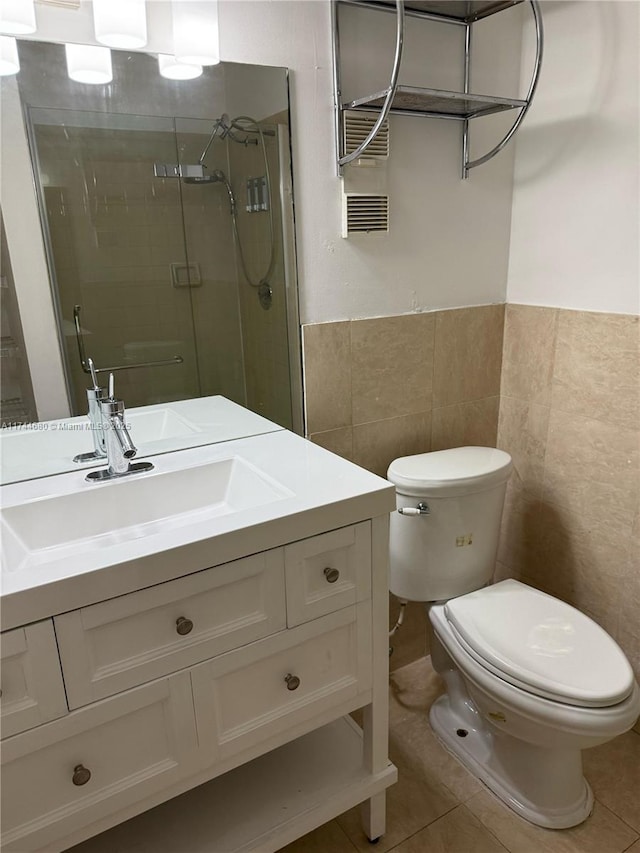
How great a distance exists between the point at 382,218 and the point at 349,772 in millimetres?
1333

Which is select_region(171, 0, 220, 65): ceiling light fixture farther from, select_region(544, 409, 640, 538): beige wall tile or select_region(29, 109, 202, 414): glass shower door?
select_region(544, 409, 640, 538): beige wall tile

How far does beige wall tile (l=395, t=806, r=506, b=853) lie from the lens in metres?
1.44

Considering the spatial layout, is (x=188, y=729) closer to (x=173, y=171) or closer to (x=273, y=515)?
(x=273, y=515)

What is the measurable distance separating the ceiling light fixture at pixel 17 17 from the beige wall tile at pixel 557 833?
6.42 feet

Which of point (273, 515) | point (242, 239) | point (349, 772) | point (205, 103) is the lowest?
point (349, 772)

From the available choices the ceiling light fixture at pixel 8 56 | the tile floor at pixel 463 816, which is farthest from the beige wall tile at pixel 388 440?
the ceiling light fixture at pixel 8 56

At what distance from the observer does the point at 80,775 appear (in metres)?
1.01

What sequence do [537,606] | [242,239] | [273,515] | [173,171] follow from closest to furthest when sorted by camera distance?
[273,515] < [173,171] < [242,239] < [537,606]

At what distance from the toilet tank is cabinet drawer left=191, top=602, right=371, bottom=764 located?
1.36ft

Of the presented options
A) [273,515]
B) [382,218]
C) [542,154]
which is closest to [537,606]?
[273,515]

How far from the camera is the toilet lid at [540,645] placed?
1326mm

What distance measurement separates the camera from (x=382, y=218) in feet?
5.25

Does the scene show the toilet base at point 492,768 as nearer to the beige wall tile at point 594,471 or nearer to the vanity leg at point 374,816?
the vanity leg at point 374,816

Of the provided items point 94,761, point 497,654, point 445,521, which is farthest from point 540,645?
point 94,761
